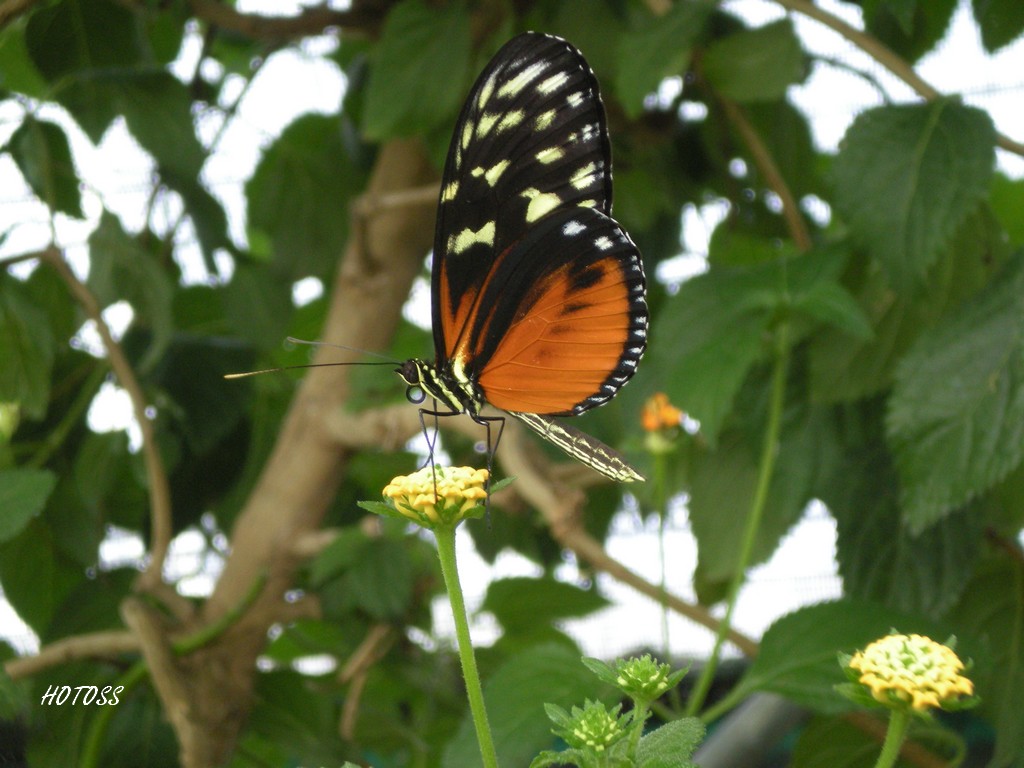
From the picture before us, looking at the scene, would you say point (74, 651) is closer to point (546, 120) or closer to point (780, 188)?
point (546, 120)

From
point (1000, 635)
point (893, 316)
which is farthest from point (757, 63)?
point (1000, 635)

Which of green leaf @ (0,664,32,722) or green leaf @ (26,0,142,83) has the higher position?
green leaf @ (26,0,142,83)

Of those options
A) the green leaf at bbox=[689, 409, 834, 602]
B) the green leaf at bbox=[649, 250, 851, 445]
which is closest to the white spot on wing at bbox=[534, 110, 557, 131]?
the green leaf at bbox=[649, 250, 851, 445]

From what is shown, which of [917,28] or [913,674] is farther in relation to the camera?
[917,28]

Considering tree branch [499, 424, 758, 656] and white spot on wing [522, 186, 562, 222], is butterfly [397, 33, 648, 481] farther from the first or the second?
tree branch [499, 424, 758, 656]

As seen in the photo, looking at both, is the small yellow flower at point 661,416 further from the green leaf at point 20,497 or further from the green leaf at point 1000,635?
the green leaf at point 20,497

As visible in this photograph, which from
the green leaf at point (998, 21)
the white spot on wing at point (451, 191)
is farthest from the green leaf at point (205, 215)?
the green leaf at point (998, 21)
